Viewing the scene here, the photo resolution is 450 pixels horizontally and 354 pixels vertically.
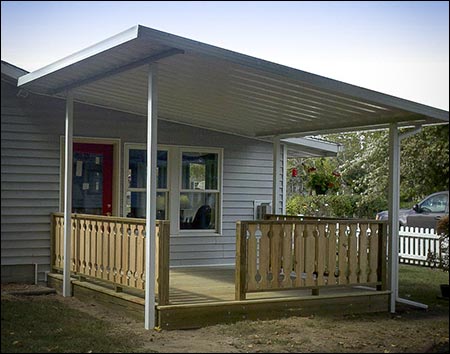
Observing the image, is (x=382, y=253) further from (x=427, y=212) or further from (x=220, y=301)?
(x=220, y=301)

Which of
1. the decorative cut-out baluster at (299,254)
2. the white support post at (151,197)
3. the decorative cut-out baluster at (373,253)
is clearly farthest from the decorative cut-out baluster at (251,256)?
the decorative cut-out baluster at (373,253)

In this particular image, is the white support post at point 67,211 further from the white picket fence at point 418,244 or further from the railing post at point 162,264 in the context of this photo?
the white picket fence at point 418,244

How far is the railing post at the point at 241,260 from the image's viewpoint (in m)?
8.04

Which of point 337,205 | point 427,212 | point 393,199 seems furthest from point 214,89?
point 337,205

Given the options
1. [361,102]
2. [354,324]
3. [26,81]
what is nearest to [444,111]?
[361,102]

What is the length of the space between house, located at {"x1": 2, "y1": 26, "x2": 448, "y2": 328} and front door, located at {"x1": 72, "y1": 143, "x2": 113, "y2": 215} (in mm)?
16

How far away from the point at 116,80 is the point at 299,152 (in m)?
5.56

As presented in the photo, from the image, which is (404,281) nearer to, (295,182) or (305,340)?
(305,340)

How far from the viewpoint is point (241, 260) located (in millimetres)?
8039

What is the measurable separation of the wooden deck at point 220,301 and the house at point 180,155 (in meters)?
0.05

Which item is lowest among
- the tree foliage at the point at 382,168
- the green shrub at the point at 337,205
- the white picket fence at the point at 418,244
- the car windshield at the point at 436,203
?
the white picket fence at the point at 418,244

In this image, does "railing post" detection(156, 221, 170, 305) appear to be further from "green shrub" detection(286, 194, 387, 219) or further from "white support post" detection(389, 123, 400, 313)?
"green shrub" detection(286, 194, 387, 219)

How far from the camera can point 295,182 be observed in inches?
786

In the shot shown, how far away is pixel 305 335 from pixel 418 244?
16.0ft
